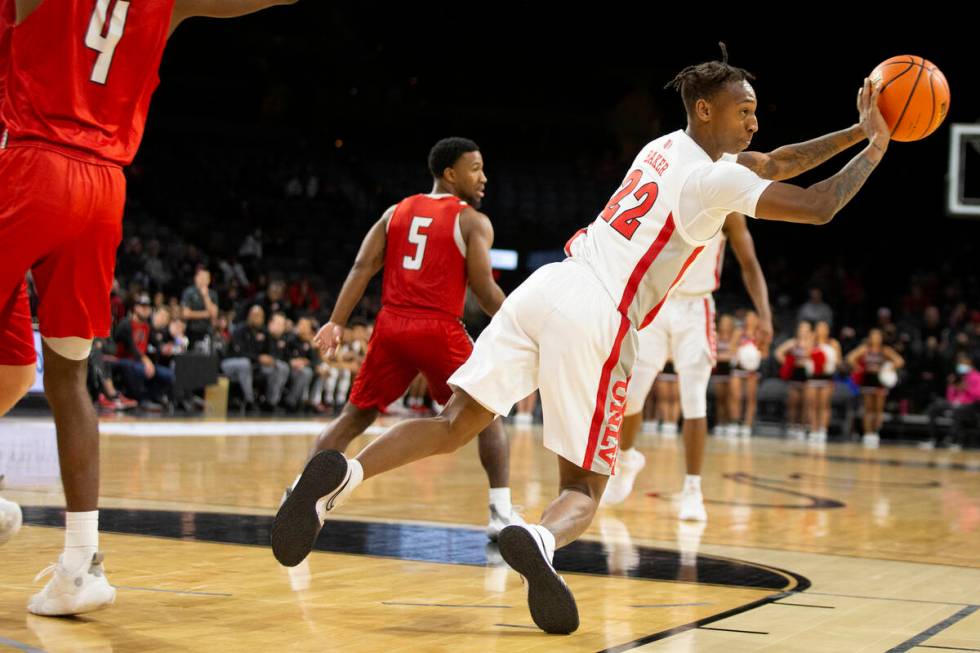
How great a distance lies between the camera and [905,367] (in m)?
18.9

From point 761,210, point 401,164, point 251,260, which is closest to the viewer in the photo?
point 761,210

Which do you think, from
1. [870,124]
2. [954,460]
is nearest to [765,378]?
[954,460]

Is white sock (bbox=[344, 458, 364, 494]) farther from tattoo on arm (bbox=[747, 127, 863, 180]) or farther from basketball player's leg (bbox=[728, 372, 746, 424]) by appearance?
A: basketball player's leg (bbox=[728, 372, 746, 424])

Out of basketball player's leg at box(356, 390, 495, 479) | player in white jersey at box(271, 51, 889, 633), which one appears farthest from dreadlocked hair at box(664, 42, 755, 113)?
basketball player's leg at box(356, 390, 495, 479)

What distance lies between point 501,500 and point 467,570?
2.69 ft

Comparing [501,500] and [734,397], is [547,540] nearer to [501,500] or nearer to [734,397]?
[501,500]

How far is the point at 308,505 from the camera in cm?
347

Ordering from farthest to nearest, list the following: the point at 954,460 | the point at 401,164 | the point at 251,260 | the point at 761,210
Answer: the point at 401,164, the point at 251,260, the point at 954,460, the point at 761,210

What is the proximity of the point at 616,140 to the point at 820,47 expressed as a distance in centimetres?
546

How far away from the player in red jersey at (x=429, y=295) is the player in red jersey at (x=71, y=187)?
1.87 metres

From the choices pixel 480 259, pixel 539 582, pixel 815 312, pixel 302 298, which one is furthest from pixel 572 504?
pixel 815 312

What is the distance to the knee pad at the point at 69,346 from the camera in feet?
11.1

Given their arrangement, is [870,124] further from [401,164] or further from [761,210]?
[401,164]

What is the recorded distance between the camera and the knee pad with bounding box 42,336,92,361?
11.1 feet
